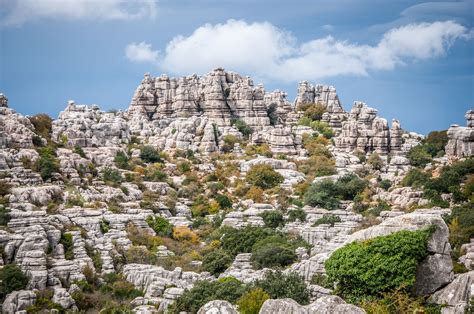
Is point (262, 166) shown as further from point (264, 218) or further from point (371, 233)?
point (371, 233)

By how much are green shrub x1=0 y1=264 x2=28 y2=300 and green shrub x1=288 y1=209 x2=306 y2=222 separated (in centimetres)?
1780

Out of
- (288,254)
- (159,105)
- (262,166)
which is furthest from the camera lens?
(159,105)

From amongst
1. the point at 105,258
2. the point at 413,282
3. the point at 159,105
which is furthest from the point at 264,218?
the point at 159,105

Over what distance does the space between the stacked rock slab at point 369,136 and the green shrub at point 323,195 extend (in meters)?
13.8

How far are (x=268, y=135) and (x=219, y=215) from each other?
20.1 m

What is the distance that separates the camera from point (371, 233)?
85.3 feet

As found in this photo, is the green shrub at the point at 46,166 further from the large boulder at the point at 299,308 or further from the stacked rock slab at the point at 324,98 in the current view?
the stacked rock slab at the point at 324,98

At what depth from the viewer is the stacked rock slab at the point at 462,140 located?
51562 mm

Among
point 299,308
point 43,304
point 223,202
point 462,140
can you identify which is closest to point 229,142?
point 223,202

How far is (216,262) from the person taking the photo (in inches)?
1275

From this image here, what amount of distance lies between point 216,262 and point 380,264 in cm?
1068

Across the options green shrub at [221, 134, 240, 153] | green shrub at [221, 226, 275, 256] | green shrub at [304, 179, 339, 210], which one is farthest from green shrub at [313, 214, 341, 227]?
green shrub at [221, 134, 240, 153]

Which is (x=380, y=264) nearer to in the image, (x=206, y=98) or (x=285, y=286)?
(x=285, y=286)

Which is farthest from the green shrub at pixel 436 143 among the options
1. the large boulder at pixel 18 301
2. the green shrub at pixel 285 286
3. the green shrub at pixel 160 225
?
the large boulder at pixel 18 301
